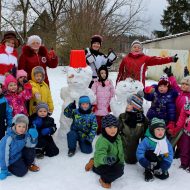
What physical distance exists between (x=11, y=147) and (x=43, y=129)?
0.71 m

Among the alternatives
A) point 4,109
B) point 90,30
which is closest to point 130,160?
point 4,109

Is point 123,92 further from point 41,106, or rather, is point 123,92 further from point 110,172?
point 110,172

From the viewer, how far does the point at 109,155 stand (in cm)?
369

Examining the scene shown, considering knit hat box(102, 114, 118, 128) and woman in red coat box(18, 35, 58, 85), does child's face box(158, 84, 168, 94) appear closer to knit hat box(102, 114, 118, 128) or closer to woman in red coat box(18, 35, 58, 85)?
knit hat box(102, 114, 118, 128)

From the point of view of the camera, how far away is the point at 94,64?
5543 mm

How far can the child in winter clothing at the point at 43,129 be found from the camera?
4.43m

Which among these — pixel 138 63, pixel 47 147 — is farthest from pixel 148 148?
pixel 138 63

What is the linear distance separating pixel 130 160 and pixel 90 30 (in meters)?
13.2

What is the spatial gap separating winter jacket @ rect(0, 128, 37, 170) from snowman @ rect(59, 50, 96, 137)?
3.73 ft

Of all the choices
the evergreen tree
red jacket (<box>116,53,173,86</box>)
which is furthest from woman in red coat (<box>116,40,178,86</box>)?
the evergreen tree

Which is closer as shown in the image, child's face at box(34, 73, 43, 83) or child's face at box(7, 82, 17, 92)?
child's face at box(7, 82, 17, 92)

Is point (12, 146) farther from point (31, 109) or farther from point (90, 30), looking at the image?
point (90, 30)

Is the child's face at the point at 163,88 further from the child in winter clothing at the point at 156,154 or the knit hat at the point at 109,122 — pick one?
the knit hat at the point at 109,122

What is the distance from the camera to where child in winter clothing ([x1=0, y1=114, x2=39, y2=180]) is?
3.77 m
